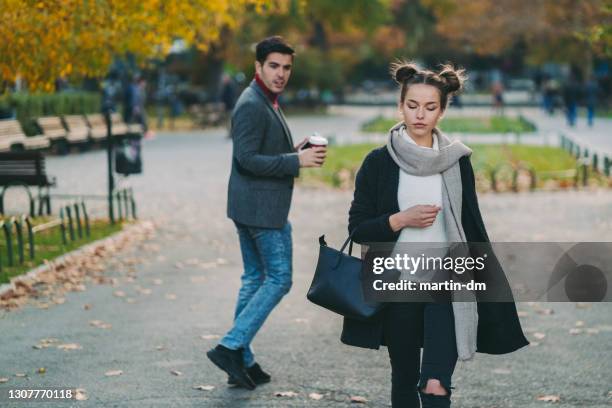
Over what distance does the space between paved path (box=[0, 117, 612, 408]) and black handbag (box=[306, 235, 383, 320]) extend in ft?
5.27

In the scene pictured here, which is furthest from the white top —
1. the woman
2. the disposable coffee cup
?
the disposable coffee cup

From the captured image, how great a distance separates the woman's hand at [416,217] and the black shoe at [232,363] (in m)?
2.12

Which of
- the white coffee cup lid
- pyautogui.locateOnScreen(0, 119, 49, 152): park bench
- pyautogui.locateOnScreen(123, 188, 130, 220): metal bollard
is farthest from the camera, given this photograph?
pyautogui.locateOnScreen(0, 119, 49, 152): park bench

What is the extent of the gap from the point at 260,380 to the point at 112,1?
20.0ft

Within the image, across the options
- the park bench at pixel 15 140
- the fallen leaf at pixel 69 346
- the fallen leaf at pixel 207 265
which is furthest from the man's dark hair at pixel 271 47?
the park bench at pixel 15 140

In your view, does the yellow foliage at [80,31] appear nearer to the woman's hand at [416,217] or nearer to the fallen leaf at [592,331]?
the fallen leaf at [592,331]

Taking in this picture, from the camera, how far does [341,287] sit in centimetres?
451

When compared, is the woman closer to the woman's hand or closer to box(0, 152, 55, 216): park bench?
the woman's hand

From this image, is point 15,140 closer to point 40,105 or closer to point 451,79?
point 40,105

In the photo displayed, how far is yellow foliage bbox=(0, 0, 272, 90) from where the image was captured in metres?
10.9

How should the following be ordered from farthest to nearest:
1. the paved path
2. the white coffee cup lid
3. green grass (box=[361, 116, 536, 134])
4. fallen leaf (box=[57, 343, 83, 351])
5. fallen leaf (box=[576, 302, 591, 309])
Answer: green grass (box=[361, 116, 536, 134]) < fallen leaf (box=[576, 302, 591, 309]) < fallen leaf (box=[57, 343, 83, 351]) < the paved path < the white coffee cup lid

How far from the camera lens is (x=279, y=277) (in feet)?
20.6

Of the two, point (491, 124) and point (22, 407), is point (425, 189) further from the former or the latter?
point (491, 124)

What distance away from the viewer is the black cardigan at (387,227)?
4500 millimetres
